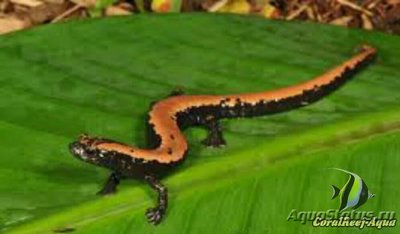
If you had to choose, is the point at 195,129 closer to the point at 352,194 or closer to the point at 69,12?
the point at 352,194

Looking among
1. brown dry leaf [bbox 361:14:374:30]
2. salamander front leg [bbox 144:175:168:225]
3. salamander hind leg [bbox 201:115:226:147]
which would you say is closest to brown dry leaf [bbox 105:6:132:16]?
brown dry leaf [bbox 361:14:374:30]

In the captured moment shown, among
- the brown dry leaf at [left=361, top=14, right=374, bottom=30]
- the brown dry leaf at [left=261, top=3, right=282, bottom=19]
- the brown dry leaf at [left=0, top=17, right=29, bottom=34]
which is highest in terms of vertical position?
the brown dry leaf at [left=361, top=14, right=374, bottom=30]

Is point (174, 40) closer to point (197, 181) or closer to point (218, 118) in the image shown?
point (218, 118)

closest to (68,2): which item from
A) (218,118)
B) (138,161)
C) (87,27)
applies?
(87,27)

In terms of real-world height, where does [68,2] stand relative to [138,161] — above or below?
below

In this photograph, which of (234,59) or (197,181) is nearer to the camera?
(197,181)

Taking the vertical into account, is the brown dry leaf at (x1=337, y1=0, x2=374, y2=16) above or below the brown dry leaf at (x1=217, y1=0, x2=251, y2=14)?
above

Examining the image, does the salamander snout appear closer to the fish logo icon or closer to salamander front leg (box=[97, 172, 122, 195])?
salamander front leg (box=[97, 172, 122, 195])
